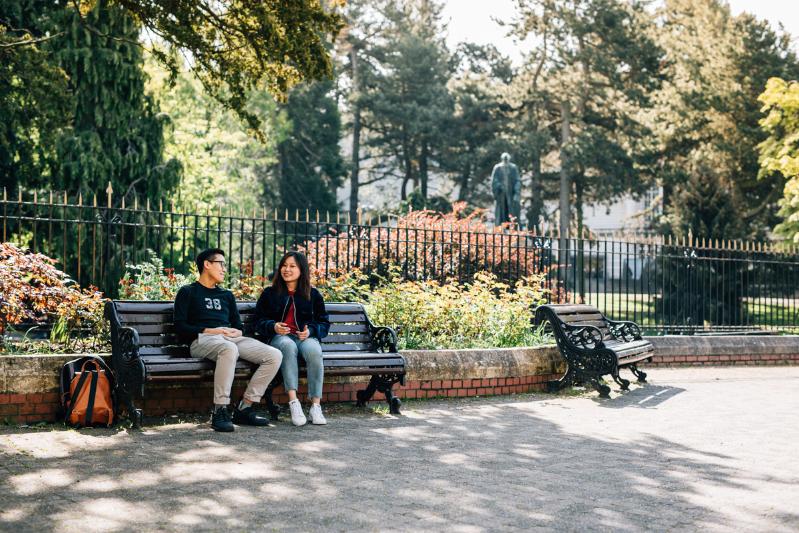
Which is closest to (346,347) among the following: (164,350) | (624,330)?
(164,350)

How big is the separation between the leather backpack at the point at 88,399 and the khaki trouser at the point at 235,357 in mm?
800

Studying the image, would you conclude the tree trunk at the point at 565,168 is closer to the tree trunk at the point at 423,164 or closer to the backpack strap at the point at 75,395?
the tree trunk at the point at 423,164

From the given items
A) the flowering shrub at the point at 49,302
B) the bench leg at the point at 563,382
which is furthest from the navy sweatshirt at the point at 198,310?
the bench leg at the point at 563,382

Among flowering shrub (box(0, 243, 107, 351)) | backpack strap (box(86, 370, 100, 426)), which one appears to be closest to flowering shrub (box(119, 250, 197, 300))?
flowering shrub (box(0, 243, 107, 351))

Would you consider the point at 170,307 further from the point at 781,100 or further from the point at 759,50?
the point at 759,50

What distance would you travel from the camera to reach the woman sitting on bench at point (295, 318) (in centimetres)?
798

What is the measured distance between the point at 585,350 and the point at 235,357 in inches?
174

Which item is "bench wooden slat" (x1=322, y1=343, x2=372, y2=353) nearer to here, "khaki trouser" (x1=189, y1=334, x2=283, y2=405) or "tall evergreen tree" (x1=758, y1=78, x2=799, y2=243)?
"khaki trouser" (x1=189, y1=334, x2=283, y2=405)

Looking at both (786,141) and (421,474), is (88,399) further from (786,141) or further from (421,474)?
(786,141)

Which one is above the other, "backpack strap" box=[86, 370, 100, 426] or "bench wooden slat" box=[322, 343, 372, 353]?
"bench wooden slat" box=[322, 343, 372, 353]

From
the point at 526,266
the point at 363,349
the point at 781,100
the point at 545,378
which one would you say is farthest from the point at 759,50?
the point at 363,349

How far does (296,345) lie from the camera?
8.18m

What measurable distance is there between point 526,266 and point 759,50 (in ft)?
61.6

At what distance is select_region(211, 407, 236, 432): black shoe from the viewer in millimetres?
7238
